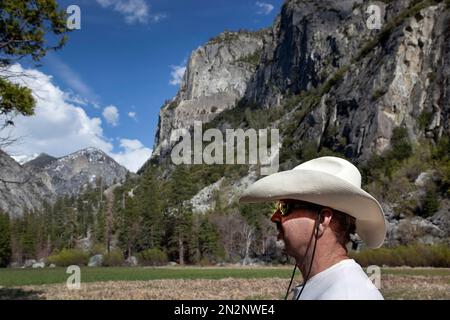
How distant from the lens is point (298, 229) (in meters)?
2.72

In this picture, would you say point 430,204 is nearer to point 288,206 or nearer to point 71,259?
point 288,206

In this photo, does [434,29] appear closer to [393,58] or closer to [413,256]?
[393,58]

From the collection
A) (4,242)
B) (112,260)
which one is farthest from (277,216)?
(4,242)

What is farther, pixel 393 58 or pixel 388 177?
pixel 393 58

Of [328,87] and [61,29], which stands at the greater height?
[328,87]

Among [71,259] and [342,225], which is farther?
[71,259]

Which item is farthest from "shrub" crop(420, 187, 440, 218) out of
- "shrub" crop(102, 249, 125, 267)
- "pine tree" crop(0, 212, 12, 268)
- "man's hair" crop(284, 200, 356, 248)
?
"pine tree" crop(0, 212, 12, 268)

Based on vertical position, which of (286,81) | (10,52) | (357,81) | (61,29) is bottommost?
(10,52)

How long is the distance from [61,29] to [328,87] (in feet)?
353

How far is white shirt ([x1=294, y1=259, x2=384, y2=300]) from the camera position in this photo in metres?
2.29

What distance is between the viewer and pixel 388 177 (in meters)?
67.9

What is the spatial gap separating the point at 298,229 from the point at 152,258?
7569 cm

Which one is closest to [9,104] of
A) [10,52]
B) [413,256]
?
[10,52]

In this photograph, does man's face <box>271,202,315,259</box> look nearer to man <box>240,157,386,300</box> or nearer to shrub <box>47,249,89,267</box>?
man <box>240,157,386,300</box>
